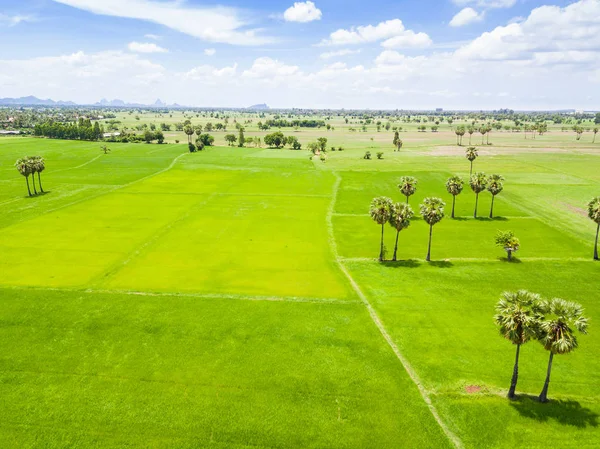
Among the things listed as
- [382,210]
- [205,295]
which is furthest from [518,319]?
[205,295]

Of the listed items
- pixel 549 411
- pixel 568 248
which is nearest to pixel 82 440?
pixel 549 411

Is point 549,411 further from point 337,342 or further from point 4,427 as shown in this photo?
point 4,427

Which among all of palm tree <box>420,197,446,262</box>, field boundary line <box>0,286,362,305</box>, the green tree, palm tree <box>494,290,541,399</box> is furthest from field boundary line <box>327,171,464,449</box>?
the green tree

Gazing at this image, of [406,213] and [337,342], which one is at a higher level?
[406,213]

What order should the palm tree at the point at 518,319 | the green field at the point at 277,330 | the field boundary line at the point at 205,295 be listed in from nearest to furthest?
the green field at the point at 277,330, the palm tree at the point at 518,319, the field boundary line at the point at 205,295

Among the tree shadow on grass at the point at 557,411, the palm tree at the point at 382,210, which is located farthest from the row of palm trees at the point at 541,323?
the palm tree at the point at 382,210

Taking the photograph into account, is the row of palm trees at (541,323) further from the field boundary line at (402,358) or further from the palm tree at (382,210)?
the palm tree at (382,210)

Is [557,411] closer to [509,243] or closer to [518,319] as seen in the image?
[518,319]
